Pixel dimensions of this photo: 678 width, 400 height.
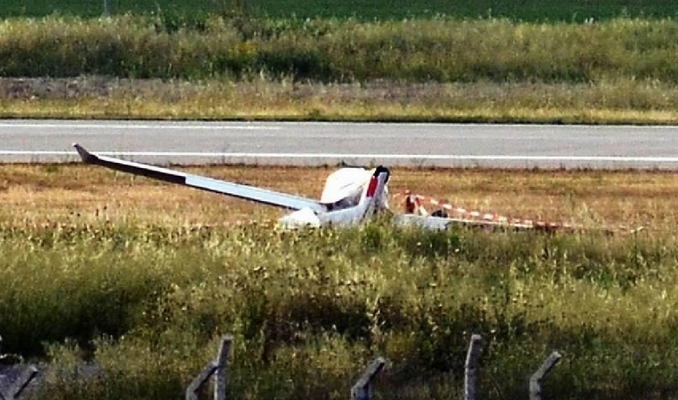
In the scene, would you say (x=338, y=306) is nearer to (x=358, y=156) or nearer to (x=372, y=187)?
(x=372, y=187)

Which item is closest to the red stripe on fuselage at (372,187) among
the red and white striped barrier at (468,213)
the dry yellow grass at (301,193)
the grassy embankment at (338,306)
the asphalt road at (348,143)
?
the red and white striped barrier at (468,213)

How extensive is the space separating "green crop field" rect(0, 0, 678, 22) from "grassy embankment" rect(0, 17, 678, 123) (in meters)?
8.88

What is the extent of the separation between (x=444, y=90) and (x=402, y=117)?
4.37m

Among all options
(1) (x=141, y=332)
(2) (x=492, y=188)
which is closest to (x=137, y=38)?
(2) (x=492, y=188)

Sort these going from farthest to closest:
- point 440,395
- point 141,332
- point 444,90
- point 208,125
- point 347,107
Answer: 1. point 444,90
2. point 347,107
3. point 208,125
4. point 141,332
5. point 440,395

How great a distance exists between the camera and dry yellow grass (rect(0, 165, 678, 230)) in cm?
1600

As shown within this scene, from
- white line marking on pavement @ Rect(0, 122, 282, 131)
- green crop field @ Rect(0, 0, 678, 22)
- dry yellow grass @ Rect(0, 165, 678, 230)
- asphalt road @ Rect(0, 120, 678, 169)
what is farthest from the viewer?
green crop field @ Rect(0, 0, 678, 22)

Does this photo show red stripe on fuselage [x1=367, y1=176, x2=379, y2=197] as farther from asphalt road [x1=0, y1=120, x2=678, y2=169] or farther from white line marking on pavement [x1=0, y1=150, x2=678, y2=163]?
white line marking on pavement [x1=0, y1=150, x2=678, y2=163]

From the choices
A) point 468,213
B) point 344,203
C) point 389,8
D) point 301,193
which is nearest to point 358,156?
point 301,193

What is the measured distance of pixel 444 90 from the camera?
101 feet

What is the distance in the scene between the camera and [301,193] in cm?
1817

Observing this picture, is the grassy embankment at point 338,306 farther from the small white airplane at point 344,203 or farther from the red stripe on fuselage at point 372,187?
the red stripe on fuselage at point 372,187

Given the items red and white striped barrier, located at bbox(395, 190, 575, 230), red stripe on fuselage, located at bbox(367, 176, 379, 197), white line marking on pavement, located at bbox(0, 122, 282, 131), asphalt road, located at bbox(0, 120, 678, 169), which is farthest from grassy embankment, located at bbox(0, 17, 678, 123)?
red stripe on fuselage, located at bbox(367, 176, 379, 197)

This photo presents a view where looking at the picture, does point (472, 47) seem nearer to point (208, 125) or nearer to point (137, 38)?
point (137, 38)
